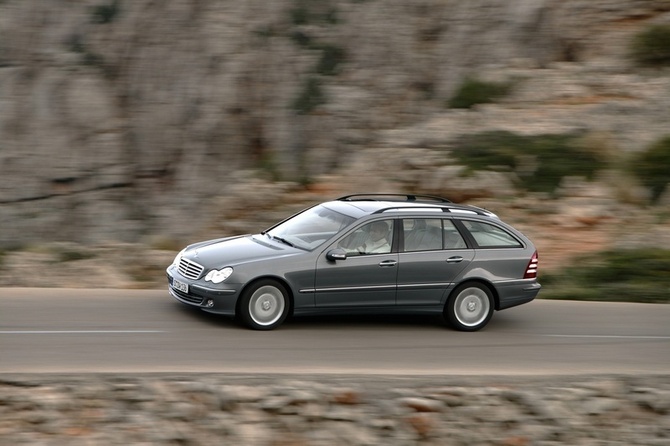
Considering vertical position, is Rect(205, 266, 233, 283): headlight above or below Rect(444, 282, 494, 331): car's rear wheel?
above

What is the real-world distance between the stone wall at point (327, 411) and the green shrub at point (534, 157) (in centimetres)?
1027

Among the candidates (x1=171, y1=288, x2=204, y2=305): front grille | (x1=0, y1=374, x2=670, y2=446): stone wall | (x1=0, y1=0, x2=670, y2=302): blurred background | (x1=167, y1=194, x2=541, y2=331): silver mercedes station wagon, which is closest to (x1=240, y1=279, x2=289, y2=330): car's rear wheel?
(x1=167, y1=194, x2=541, y2=331): silver mercedes station wagon

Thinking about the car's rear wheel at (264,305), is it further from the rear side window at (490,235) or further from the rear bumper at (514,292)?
the rear bumper at (514,292)

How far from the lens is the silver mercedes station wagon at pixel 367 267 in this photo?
10.9 meters

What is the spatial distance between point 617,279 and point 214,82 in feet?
55.1

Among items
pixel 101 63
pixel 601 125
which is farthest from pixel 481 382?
pixel 101 63

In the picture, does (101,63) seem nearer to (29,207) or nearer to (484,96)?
(29,207)

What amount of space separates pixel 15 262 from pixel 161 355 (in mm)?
5556

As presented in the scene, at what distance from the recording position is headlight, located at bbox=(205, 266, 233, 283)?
10.8 m

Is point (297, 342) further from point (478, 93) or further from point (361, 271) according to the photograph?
point (478, 93)

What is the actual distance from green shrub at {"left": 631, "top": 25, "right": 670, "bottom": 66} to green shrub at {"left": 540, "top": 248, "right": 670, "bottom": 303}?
33.5ft

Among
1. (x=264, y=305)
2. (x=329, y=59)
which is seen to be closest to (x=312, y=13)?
(x=329, y=59)

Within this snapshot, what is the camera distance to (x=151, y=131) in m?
29.5

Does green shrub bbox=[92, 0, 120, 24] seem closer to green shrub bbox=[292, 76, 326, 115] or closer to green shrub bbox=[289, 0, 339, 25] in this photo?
green shrub bbox=[289, 0, 339, 25]
